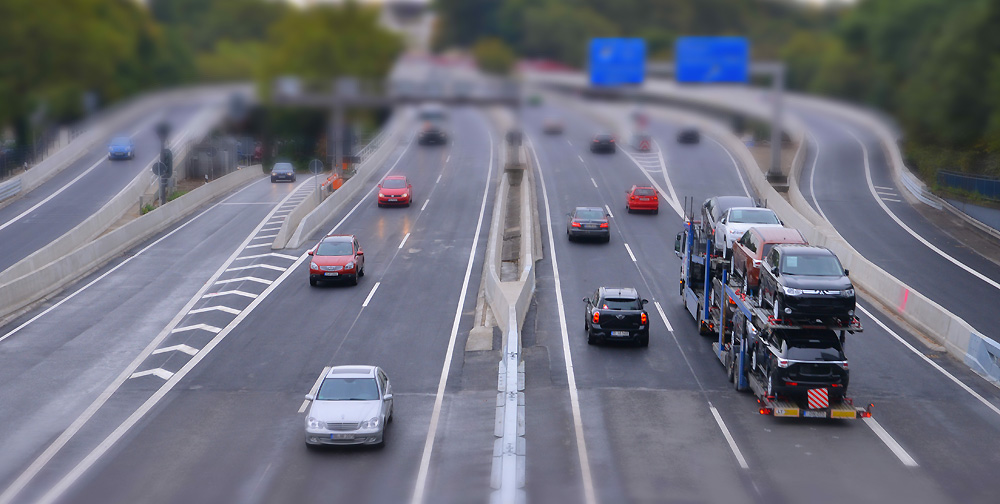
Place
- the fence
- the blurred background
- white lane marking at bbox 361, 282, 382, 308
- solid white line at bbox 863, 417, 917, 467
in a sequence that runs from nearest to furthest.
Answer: solid white line at bbox 863, 417, 917, 467, white lane marking at bbox 361, 282, 382, 308, the fence, the blurred background

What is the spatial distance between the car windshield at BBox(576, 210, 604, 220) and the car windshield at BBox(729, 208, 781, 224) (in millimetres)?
12906

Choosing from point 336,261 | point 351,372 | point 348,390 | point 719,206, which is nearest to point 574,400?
point 351,372

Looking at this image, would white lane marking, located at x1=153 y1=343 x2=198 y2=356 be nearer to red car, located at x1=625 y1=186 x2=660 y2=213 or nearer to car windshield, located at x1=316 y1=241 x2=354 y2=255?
car windshield, located at x1=316 y1=241 x2=354 y2=255

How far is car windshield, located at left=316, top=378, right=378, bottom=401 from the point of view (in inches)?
790

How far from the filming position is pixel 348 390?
66.4ft

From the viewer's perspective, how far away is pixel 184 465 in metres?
18.3

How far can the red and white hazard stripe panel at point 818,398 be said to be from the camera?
68.6 ft

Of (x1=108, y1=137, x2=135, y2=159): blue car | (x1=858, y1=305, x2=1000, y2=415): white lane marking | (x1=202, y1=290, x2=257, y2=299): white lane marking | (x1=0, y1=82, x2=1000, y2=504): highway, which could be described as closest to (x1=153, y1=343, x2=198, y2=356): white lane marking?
(x1=0, y1=82, x2=1000, y2=504): highway

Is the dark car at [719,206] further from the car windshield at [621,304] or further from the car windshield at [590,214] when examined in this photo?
the car windshield at [590,214]

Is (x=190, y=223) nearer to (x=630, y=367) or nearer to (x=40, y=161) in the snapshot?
(x=40, y=161)

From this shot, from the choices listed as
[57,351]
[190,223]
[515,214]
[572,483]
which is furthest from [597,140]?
[572,483]

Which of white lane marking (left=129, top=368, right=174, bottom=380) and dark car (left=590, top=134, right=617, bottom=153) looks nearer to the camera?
white lane marking (left=129, top=368, right=174, bottom=380)

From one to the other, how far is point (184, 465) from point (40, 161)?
5223 cm

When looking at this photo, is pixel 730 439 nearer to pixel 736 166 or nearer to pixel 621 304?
pixel 621 304
